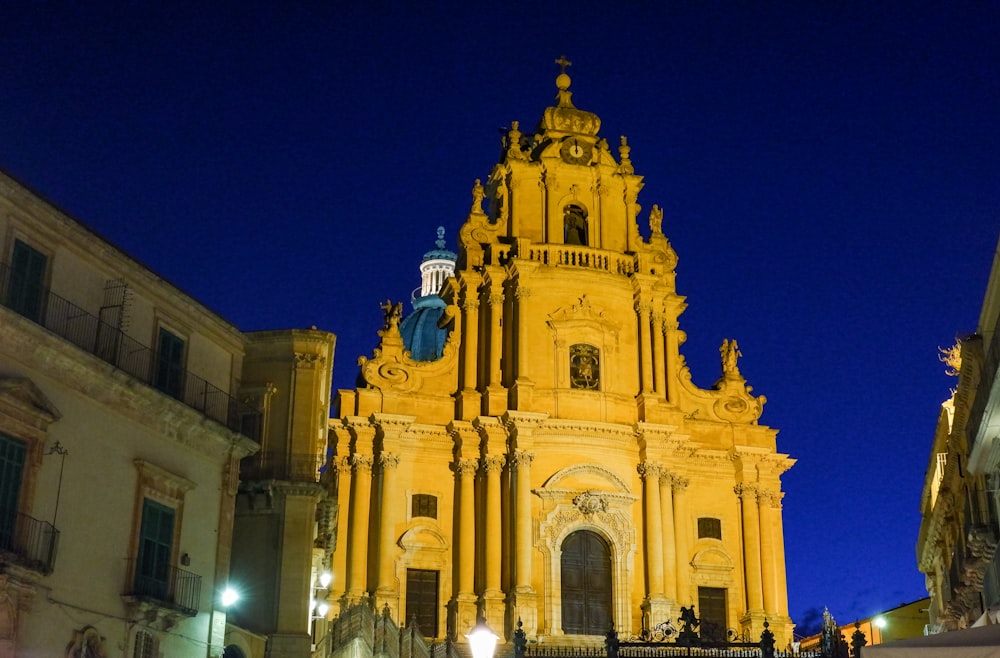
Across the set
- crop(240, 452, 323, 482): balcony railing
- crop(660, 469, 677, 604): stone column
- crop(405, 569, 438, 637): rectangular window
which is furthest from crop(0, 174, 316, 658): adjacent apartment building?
crop(660, 469, 677, 604): stone column

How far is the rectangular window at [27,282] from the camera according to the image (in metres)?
22.8

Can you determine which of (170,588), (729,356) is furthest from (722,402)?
(170,588)

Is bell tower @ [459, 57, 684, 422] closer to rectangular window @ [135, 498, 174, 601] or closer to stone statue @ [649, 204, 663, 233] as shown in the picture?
stone statue @ [649, 204, 663, 233]

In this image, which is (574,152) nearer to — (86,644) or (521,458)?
(521,458)

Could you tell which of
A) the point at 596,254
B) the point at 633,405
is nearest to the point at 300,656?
the point at 633,405

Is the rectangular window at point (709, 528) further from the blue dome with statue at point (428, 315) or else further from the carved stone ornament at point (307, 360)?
the carved stone ornament at point (307, 360)

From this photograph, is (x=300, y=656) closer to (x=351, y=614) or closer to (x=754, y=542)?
(x=351, y=614)

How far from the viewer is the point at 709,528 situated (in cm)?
4306

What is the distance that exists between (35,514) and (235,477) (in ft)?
22.2

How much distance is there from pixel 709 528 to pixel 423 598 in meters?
9.82

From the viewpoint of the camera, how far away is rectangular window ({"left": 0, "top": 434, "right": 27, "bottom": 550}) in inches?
840

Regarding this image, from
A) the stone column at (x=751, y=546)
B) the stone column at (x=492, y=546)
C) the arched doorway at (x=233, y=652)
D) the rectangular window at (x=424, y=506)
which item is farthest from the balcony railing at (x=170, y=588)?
the stone column at (x=751, y=546)

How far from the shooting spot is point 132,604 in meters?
24.1

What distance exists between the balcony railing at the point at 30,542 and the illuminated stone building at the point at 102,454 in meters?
0.02
